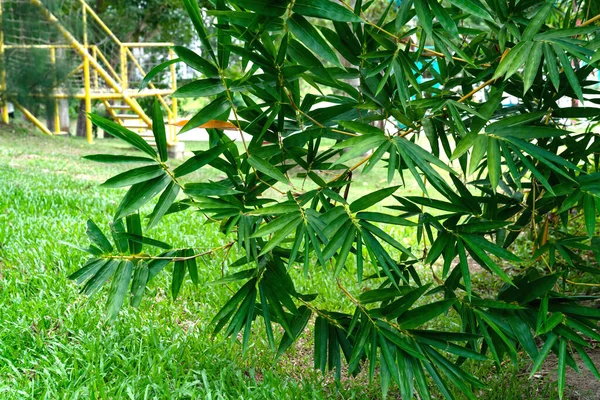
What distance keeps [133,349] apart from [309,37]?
1250mm

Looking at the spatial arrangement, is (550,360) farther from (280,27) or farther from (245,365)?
(280,27)

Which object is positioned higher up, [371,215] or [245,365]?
[371,215]

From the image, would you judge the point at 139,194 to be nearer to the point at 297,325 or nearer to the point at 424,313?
the point at 297,325

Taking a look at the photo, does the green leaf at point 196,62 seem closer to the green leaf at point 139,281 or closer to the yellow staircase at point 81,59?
the green leaf at point 139,281

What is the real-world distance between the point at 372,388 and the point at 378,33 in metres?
1.16

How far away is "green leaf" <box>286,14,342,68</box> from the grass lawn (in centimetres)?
83

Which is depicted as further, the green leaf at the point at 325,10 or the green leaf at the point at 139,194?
the green leaf at the point at 139,194

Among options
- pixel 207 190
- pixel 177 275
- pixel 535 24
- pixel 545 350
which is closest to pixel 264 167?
pixel 207 190

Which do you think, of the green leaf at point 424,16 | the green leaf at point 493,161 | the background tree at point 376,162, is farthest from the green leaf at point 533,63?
the green leaf at point 424,16

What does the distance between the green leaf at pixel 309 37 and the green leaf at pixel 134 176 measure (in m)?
0.46

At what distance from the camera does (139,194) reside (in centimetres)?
146

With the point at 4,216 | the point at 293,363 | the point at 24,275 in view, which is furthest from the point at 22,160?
the point at 293,363

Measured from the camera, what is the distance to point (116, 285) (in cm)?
172

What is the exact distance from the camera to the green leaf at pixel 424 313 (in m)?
1.61
